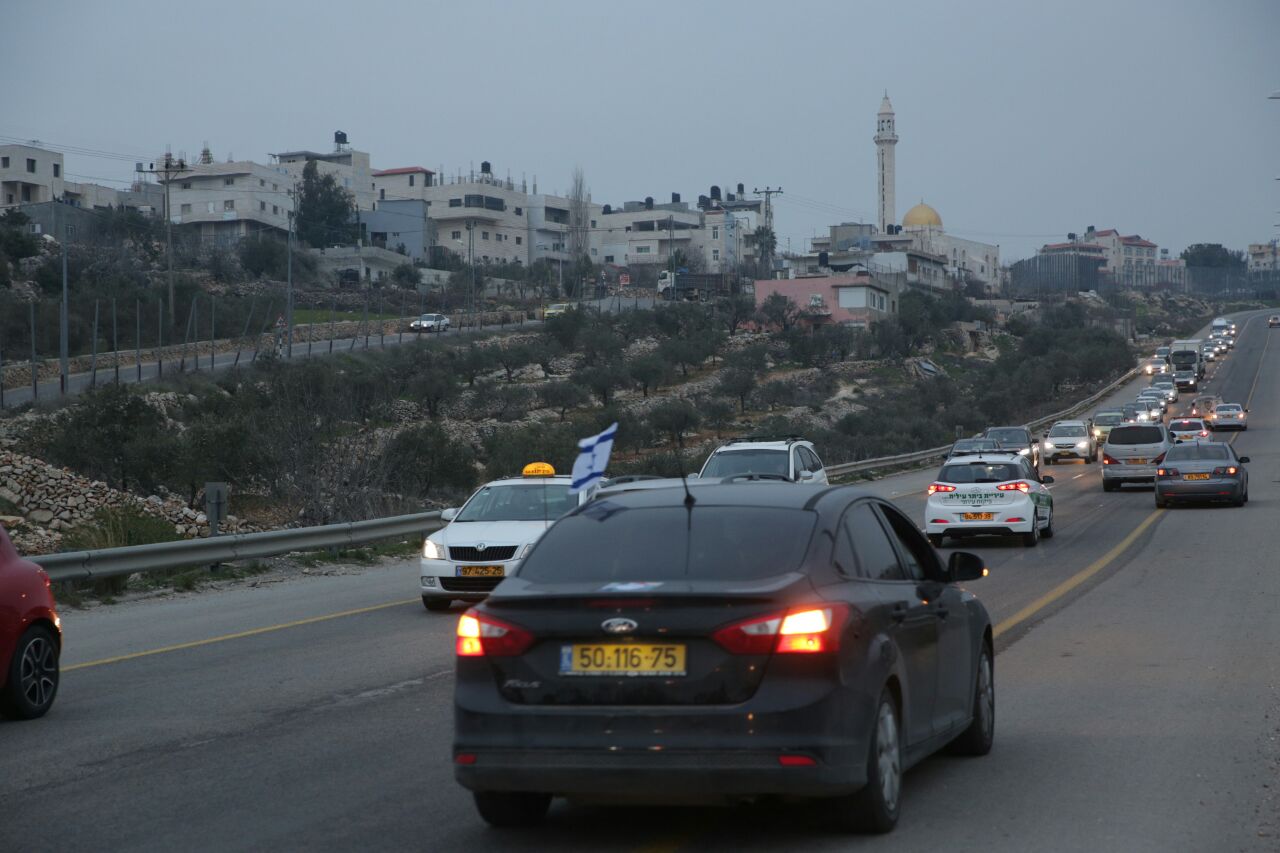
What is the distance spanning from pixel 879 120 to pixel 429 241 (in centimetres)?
7339

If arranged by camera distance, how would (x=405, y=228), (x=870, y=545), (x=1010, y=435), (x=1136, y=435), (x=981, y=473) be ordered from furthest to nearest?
(x=405, y=228) < (x=1010, y=435) < (x=1136, y=435) < (x=981, y=473) < (x=870, y=545)

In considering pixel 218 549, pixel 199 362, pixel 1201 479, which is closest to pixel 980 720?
pixel 218 549

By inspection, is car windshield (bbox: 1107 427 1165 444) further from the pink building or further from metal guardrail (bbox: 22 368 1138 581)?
the pink building

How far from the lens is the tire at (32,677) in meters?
9.83

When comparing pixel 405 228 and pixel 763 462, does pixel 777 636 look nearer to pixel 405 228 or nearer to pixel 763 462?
pixel 763 462

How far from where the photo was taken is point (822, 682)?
5.93 meters

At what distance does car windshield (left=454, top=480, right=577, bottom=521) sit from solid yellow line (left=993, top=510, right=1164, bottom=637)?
214 inches

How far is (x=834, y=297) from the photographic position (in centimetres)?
12188

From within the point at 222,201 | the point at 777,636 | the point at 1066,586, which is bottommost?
the point at 1066,586

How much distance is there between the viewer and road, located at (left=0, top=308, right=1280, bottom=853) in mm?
6805

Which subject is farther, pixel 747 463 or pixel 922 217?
pixel 922 217

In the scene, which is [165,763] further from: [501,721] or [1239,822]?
[1239,822]

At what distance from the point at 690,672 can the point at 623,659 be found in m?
0.28

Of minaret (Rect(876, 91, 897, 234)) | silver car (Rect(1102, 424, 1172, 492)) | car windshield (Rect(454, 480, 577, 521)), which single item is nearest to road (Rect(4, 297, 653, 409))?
silver car (Rect(1102, 424, 1172, 492))
